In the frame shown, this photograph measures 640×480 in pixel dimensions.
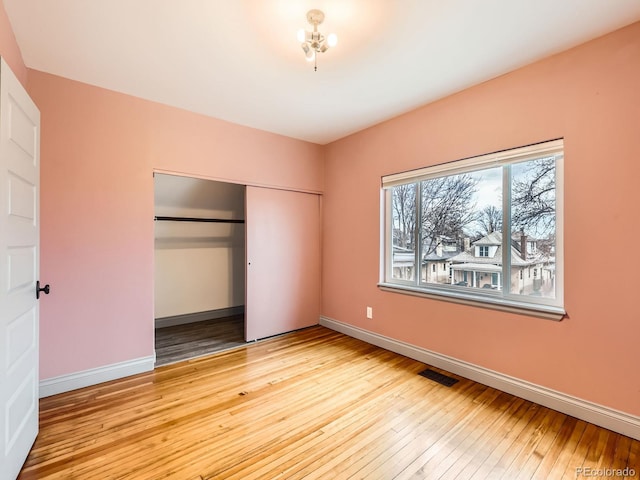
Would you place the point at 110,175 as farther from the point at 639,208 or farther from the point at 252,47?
the point at 639,208

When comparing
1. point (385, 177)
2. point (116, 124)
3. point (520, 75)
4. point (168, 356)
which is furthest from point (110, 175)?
point (520, 75)

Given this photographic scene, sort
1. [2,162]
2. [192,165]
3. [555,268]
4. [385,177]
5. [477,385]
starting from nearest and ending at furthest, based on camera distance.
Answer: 1. [2,162]
2. [555,268]
3. [477,385]
4. [192,165]
5. [385,177]

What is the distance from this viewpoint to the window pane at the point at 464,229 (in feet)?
8.65

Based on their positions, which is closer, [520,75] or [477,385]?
[520,75]

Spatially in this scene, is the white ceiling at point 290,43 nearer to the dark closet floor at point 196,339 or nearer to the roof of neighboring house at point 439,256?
the roof of neighboring house at point 439,256

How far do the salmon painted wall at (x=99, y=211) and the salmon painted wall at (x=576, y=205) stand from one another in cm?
268

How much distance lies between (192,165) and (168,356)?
82.2 inches

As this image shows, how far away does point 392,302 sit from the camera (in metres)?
3.34

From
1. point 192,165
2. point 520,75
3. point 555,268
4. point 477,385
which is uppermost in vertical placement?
point 520,75

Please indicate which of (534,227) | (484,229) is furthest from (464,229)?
(534,227)

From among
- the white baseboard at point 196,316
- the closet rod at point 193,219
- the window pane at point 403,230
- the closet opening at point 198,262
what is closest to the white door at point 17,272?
the closet opening at point 198,262

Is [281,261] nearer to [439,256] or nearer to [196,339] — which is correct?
[196,339]

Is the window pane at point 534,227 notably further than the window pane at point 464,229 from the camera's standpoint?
No

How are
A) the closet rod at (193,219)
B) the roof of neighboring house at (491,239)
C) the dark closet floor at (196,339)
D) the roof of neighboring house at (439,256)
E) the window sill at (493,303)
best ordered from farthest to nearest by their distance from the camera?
the closet rod at (193,219) → the dark closet floor at (196,339) → the roof of neighboring house at (439,256) → the roof of neighboring house at (491,239) → the window sill at (493,303)
